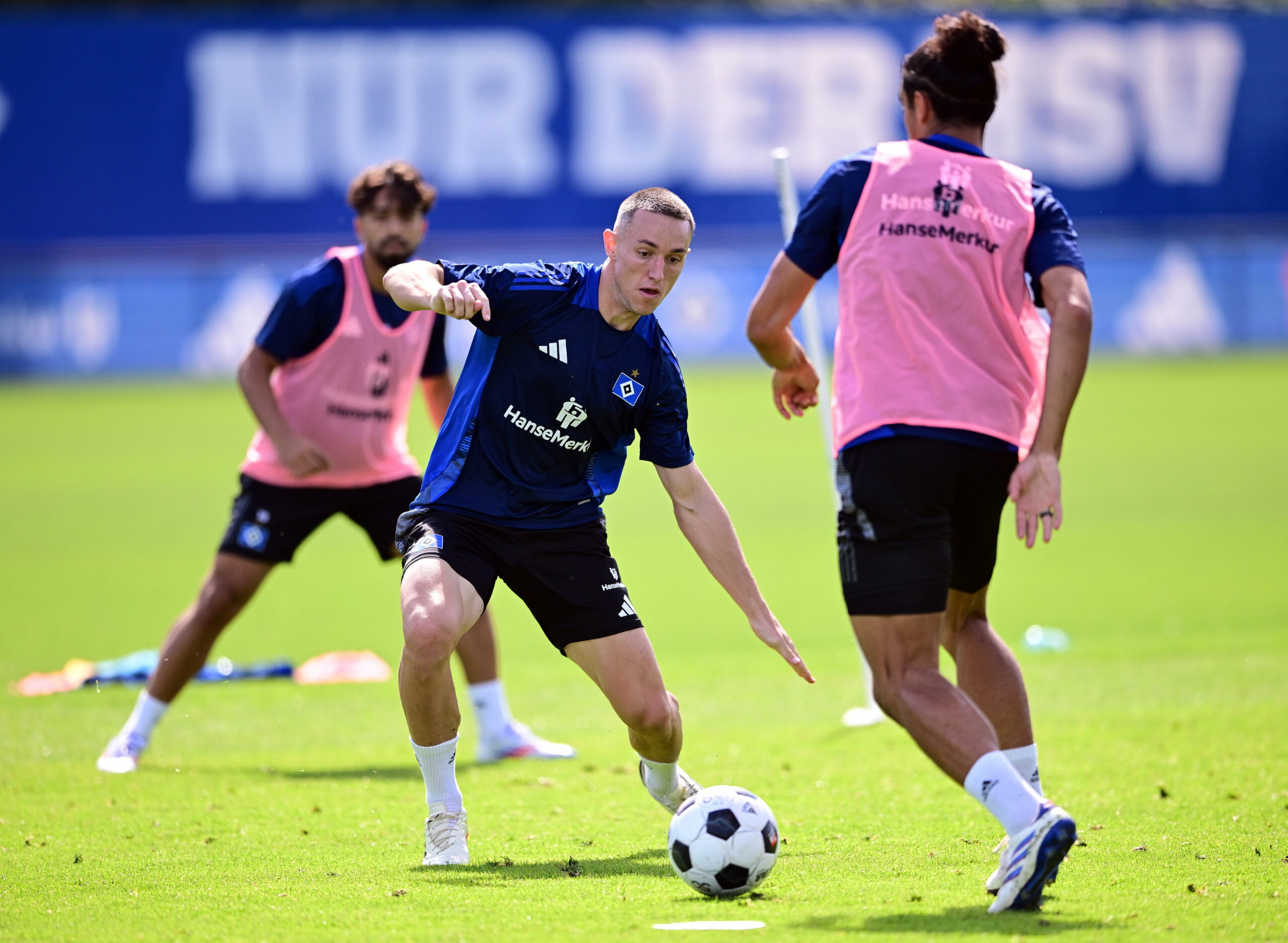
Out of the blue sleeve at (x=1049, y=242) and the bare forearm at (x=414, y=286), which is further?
the bare forearm at (x=414, y=286)

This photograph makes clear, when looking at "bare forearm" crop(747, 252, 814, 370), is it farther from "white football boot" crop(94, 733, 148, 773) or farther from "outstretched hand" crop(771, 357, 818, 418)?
"white football boot" crop(94, 733, 148, 773)

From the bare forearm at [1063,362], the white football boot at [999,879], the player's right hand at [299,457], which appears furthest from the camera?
the player's right hand at [299,457]

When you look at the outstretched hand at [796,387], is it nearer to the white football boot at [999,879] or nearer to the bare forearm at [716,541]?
the bare forearm at [716,541]

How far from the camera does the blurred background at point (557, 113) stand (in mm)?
35438

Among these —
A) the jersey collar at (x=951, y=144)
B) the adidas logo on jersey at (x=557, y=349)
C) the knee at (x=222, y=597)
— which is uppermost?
the jersey collar at (x=951, y=144)

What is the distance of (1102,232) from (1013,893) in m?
31.8

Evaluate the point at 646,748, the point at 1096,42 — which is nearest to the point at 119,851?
the point at 646,748

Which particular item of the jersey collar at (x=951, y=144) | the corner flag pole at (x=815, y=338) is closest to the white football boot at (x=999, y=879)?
the jersey collar at (x=951, y=144)

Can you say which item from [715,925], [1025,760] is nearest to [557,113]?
[1025,760]

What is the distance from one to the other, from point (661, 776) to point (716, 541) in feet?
3.03

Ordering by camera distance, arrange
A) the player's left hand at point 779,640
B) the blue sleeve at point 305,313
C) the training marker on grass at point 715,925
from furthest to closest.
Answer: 1. the blue sleeve at point 305,313
2. the player's left hand at point 779,640
3. the training marker on grass at point 715,925

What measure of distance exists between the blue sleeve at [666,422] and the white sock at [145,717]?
318 centimetres

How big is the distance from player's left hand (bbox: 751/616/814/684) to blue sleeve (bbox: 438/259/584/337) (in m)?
1.34

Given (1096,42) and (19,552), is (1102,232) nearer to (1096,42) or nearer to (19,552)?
(1096,42)
